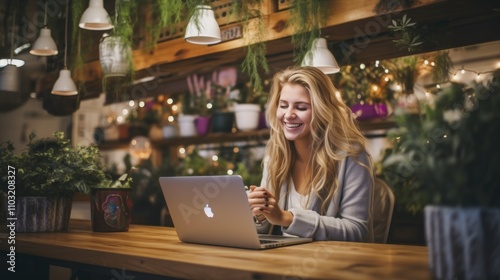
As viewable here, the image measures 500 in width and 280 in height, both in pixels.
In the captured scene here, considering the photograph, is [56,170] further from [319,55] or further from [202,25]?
[319,55]

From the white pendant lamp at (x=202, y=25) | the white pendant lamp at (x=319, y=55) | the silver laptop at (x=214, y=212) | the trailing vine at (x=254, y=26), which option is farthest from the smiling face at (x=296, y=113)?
the silver laptop at (x=214, y=212)

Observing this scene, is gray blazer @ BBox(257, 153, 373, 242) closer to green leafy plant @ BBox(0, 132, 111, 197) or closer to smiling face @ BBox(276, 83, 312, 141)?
smiling face @ BBox(276, 83, 312, 141)

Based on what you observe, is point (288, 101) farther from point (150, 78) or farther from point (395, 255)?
point (150, 78)

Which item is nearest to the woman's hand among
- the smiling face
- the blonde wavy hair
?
the blonde wavy hair

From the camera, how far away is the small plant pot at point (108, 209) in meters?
2.36

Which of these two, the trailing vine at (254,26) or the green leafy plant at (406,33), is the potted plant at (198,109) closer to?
the trailing vine at (254,26)

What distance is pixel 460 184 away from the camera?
43.4 inches

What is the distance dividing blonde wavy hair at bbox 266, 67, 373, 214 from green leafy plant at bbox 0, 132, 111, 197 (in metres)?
0.80

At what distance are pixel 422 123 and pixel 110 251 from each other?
102cm

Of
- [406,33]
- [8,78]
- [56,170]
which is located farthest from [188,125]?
[406,33]

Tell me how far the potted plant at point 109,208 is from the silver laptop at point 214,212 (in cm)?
50

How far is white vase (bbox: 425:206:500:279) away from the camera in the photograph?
1077 millimetres

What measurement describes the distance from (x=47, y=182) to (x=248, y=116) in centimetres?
232

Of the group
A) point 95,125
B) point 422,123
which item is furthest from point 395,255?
point 95,125
